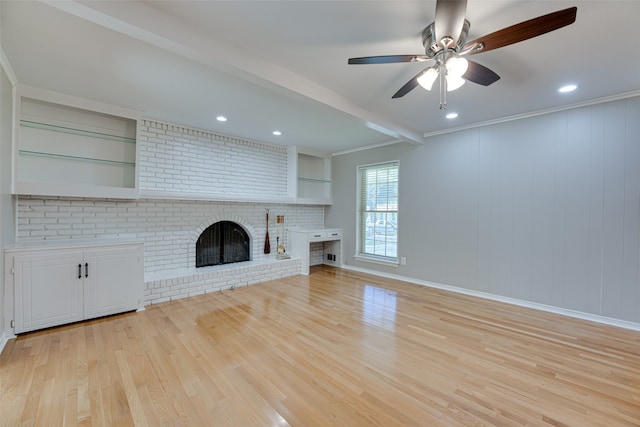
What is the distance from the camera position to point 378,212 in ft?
17.5

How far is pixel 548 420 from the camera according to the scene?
1633 millimetres

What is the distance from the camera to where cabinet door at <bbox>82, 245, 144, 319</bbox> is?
298 cm

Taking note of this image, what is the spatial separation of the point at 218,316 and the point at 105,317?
4.22 feet

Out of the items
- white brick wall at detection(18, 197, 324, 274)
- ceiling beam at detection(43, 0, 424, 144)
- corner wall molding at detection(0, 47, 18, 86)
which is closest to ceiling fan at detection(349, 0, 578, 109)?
ceiling beam at detection(43, 0, 424, 144)

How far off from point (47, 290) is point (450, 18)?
4.25 metres

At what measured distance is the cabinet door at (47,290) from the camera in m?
2.59

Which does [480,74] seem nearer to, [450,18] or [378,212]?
[450,18]

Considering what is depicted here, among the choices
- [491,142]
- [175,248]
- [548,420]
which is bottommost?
[548,420]

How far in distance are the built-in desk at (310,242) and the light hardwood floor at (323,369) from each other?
1.86 metres

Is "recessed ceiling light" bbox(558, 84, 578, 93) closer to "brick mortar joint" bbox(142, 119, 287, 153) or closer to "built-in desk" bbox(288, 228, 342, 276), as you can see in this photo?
"built-in desk" bbox(288, 228, 342, 276)

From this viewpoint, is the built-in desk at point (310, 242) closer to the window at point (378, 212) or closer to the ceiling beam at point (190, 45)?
the window at point (378, 212)

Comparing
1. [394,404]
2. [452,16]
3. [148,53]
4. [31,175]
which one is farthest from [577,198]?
[31,175]

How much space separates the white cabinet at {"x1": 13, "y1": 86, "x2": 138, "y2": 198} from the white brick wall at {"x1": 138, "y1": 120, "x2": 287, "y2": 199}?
0.80 ft

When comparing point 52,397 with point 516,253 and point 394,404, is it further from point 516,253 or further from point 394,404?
point 516,253
